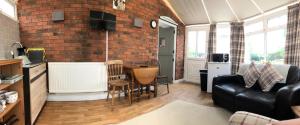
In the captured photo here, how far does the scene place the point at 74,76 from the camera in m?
3.25

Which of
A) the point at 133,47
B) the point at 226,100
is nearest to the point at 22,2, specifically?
the point at 133,47

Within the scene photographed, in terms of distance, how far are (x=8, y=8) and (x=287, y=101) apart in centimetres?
461

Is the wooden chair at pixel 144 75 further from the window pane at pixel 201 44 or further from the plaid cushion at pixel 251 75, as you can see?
the window pane at pixel 201 44

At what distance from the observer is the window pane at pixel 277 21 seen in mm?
3377

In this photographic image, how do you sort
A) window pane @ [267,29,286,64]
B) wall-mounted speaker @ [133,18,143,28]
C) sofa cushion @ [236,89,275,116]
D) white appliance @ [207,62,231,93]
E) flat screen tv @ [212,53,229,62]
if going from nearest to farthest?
sofa cushion @ [236,89,275,116]
window pane @ [267,29,286,64]
wall-mounted speaker @ [133,18,143,28]
white appliance @ [207,62,231,93]
flat screen tv @ [212,53,229,62]

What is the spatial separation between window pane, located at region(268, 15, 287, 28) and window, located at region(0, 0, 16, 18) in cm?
513

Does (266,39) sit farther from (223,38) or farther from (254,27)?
(223,38)

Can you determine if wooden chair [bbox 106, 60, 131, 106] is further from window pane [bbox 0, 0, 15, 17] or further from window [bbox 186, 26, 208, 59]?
window [bbox 186, 26, 208, 59]

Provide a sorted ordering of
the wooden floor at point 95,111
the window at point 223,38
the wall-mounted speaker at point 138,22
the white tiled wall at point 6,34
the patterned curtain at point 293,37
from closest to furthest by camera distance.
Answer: the wooden floor at point 95,111 → the white tiled wall at point 6,34 → the patterned curtain at point 293,37 → the wall-mounted speaker at point 138,22 → the window at point 223,38

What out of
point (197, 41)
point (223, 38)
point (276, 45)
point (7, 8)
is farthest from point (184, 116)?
point (7, 8)

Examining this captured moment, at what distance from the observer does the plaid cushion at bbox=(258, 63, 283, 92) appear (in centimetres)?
269

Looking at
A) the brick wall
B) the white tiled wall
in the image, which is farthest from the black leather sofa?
the white tiled wall

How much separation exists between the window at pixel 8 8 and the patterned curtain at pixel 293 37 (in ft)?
16.1

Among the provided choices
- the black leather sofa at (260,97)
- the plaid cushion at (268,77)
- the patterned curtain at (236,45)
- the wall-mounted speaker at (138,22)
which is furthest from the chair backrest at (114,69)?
the patterned curtain at (236,45)
